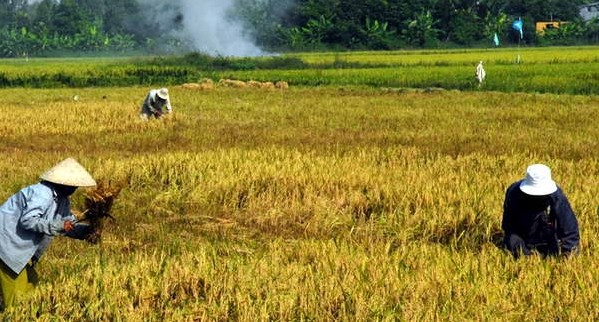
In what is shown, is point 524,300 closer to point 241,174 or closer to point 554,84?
point 241,174

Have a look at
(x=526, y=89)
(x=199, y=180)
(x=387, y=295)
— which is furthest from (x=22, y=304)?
(x=526, y=89)

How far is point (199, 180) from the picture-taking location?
8.38 meters

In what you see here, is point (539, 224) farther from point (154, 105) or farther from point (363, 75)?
point (363, 75)

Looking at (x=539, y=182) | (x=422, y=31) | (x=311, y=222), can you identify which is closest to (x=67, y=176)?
(x=311, y=222)

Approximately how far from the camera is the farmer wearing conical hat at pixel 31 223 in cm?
Result: 462

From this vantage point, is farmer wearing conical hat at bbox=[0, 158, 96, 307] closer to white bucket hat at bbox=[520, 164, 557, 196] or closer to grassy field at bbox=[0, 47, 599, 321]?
grassy field at bbox=[0, 47, 599, 321]

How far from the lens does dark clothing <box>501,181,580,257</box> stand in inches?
208

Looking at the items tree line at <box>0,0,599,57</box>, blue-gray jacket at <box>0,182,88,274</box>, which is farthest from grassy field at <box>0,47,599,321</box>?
tree line at <box>0,0,599,57</box>

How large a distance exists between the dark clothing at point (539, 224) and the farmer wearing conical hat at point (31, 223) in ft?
9.40

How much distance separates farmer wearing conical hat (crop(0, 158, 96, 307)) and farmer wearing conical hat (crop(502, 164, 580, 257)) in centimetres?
285

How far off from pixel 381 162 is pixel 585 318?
5520 millimetres

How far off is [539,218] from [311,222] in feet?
7.26

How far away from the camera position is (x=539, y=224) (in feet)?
18.0

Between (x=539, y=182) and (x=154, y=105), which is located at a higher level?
(x=539, y=182)
